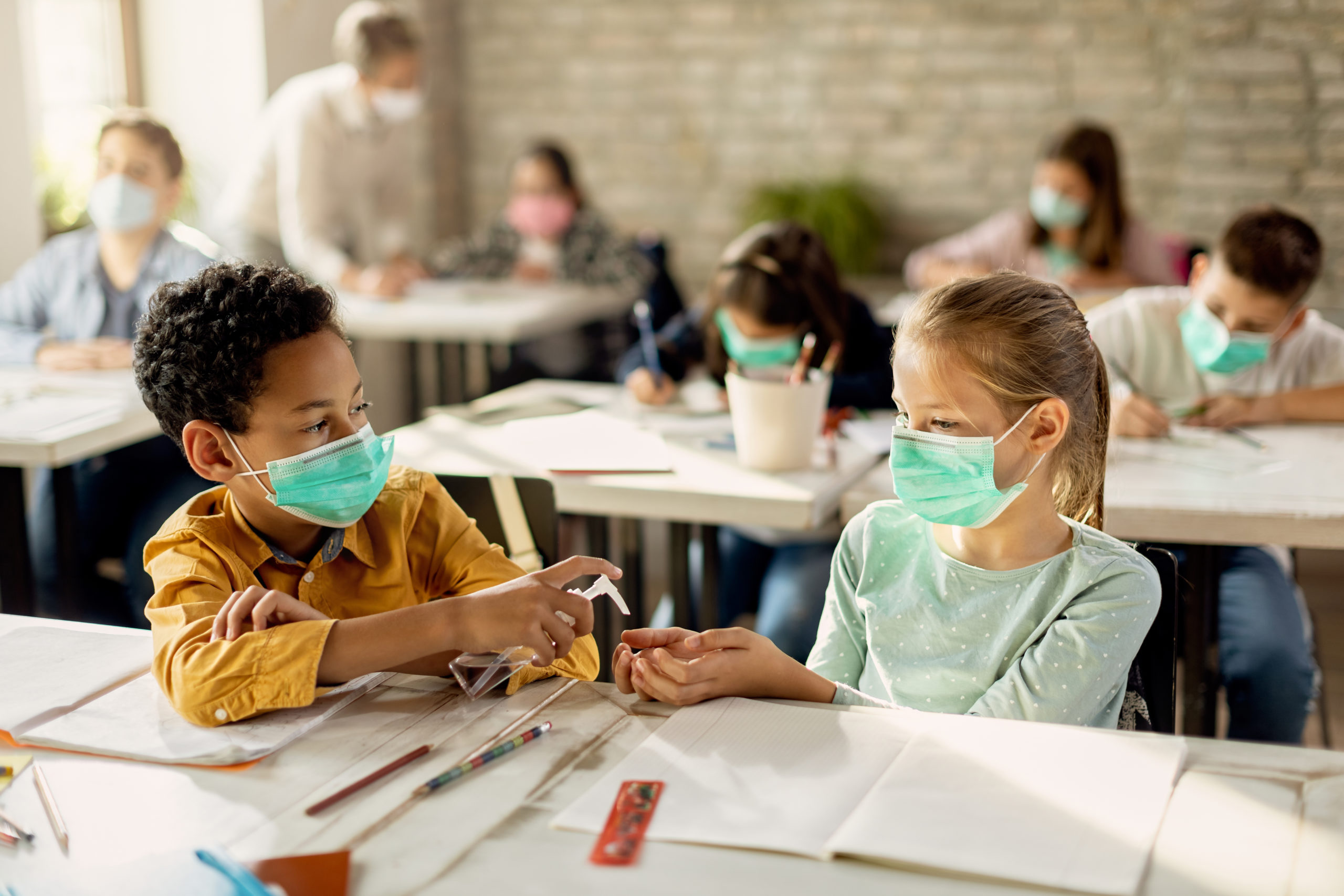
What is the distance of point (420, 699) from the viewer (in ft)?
3.79

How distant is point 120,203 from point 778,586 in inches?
64.5

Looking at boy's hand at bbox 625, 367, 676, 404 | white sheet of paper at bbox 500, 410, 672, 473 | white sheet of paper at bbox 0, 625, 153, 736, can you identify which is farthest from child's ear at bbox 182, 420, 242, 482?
boy's hand at bbox 625, 367, 676, 404

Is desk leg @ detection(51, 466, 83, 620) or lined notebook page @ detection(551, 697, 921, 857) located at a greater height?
lined notebook page @ detection(551, 697, 921, 857)

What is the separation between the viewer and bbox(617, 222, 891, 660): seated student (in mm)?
2301

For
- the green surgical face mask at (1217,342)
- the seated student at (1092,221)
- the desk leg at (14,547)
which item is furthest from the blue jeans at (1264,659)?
the desk leg at (14,547)

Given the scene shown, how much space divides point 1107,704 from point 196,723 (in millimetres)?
847

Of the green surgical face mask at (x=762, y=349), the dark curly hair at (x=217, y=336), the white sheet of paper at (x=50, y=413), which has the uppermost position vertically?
the dark curly hair at (x=217, y=336)

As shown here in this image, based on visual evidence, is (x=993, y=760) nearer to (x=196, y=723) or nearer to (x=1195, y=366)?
(x=196, y=723)

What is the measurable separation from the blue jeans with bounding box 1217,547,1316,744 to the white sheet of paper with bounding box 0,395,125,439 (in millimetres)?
1906

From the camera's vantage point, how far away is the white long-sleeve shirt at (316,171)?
3898mm

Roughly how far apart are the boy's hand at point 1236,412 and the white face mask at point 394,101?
2571mm

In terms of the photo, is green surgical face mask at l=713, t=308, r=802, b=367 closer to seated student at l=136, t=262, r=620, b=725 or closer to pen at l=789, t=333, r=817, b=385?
Result: pen at l=789, t=333, r=817, b=385

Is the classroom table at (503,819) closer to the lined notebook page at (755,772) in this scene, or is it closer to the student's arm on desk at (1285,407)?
the lined notebook page at (755,772)

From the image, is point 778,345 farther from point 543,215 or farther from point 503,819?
point 543,215
